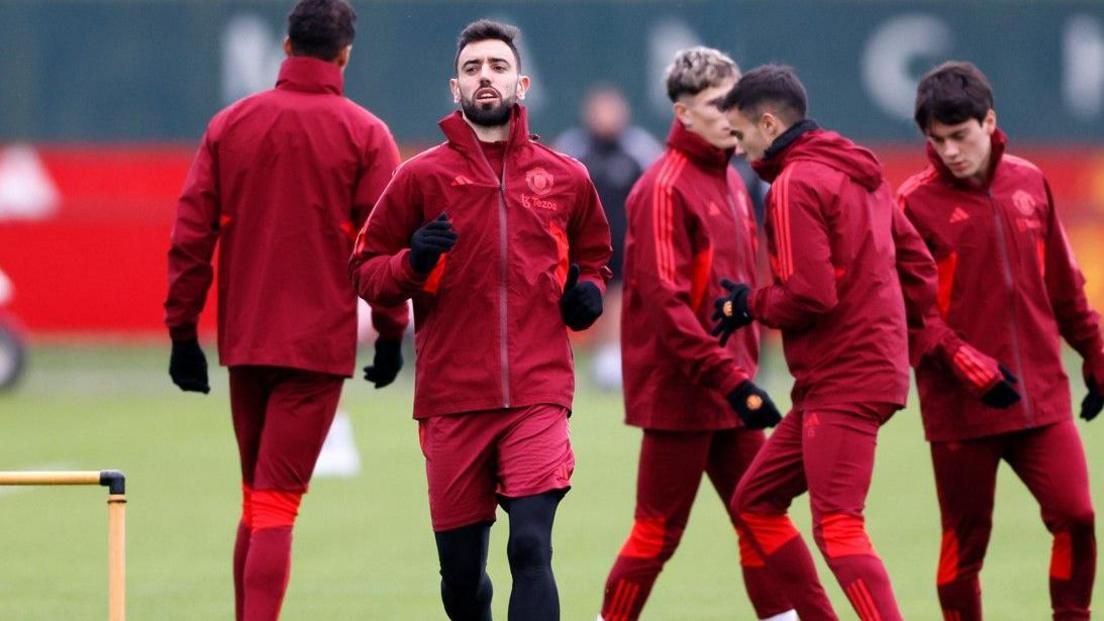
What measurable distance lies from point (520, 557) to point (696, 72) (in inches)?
86.1

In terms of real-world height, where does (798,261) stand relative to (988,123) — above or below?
below

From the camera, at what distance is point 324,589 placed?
9594mm

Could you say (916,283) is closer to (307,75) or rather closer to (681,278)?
(681,278)

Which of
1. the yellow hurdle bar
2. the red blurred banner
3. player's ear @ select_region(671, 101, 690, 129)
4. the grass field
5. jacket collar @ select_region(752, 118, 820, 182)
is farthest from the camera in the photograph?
the red blurred banner

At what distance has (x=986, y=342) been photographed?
301 inches

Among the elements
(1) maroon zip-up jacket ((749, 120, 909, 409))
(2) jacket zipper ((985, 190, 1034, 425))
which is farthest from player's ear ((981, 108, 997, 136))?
(1) maroon zip-up jacket ((749, 120, 909, 409))

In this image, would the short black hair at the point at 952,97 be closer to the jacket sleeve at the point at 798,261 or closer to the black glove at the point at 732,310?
the jacket sleeve at the point at 798,261

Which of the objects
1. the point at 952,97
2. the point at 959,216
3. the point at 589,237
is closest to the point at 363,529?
the point at 589,237

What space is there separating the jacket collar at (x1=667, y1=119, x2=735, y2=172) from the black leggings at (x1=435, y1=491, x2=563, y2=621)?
5.22 feet

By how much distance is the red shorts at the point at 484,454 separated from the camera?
6957mm

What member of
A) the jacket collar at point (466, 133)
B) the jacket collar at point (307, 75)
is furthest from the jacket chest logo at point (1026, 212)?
the jacket collar at point (307, 75)

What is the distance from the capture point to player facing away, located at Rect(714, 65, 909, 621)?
7.02 metres

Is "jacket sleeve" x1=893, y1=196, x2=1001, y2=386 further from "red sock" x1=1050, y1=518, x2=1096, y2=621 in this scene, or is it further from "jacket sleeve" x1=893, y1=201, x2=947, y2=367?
"red sock" x1=1050, y1=518, x2=1096, y2=621

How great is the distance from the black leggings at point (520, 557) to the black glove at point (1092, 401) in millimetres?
2169
